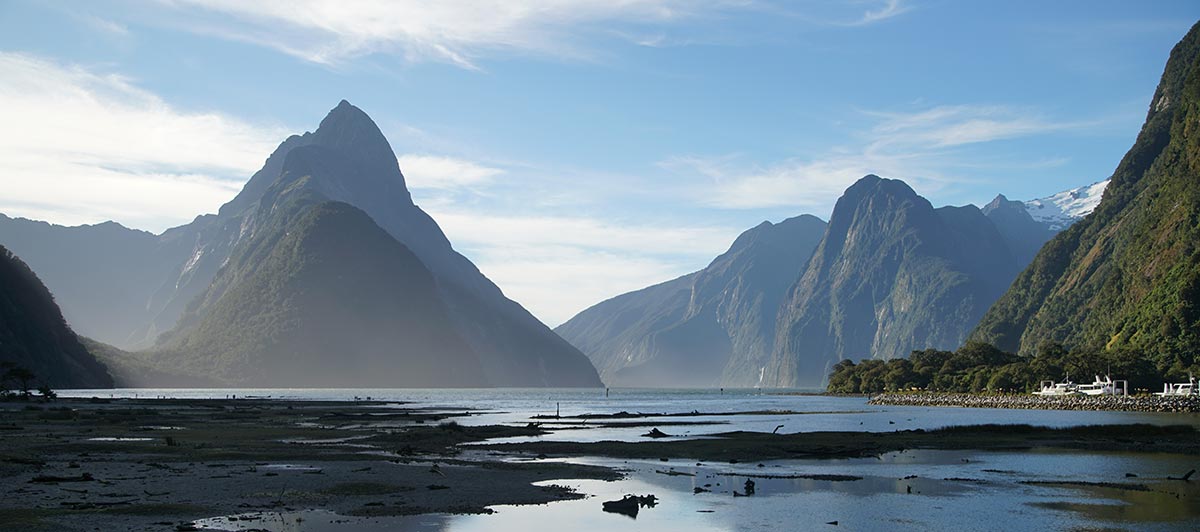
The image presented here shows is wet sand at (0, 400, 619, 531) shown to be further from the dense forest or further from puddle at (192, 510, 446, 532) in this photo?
the dense forest

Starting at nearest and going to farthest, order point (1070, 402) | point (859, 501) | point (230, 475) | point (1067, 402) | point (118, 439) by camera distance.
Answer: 1. point (859, 501)
2. point (230, 475)
3. point (118, 439)
4. point (1070, 402)
5. point (1067, 402)

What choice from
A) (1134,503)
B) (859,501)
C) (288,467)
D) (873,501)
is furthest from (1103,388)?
(288,467)

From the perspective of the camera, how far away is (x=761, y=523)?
32469 millimetres

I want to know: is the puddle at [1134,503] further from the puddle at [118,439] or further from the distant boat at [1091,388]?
the distant boat at [1091,388]

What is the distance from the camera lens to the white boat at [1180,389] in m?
117

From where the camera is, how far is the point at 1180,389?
122500 mm

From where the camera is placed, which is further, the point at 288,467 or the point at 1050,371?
the point at 1050,371

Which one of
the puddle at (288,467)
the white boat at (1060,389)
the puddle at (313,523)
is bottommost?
the puddle at (288,467)

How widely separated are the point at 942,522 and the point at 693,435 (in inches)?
1761

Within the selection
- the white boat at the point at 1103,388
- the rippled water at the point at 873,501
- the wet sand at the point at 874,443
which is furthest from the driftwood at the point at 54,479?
the white boat at the point at 1103,388

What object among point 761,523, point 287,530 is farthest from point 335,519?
point 761,523

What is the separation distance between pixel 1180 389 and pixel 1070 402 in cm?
1263

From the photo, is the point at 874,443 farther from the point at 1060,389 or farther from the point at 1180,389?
the point at 1060,389

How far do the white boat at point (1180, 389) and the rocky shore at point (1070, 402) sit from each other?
137 cm
